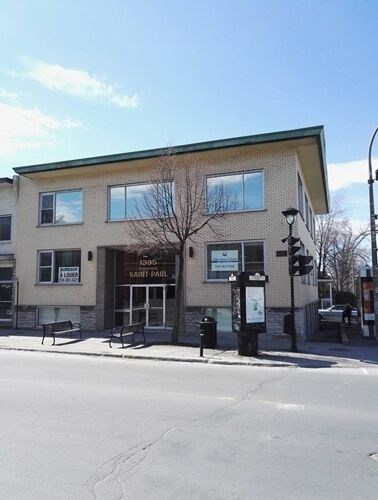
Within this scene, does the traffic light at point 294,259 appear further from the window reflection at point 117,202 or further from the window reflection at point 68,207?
the window reflection at point 68,207

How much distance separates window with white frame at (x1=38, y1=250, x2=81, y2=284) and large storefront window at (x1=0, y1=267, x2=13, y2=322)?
214 cm

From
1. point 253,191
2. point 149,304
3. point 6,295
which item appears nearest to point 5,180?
point 6,295

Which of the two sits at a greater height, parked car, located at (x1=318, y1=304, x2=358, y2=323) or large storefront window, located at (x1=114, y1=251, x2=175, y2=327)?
large storefront window, located at (x1=114, y1=251, x2=175, y2=327)

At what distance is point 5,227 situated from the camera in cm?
2498

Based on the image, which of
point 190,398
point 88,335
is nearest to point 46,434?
point 190,398

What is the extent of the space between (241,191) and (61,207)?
9.23m

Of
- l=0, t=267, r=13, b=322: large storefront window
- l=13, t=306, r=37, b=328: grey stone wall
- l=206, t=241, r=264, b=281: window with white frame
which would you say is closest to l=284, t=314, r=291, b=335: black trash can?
l=206, t=241, r=264, b=281: window with white frame

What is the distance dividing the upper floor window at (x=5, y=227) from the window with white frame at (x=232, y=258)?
1121 centimetres

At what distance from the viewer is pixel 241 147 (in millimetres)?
19516

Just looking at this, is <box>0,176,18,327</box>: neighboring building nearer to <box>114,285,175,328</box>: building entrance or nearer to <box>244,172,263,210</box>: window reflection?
<box>114,285,175,328</box>: building entrance

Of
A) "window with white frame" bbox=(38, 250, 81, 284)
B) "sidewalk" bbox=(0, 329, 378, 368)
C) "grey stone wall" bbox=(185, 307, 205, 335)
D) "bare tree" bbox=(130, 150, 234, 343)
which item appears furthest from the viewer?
"window with white frame" bbox=(38, 250, 81, 284)

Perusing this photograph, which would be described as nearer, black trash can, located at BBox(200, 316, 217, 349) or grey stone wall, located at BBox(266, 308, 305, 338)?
black trash can, located at BBox(200, 316, 217, 349)

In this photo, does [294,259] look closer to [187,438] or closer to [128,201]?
[128,201]

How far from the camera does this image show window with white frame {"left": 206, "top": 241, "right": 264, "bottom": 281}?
19.6 m
